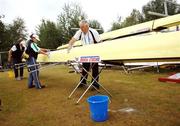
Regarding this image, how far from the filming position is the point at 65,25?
29.0 meters

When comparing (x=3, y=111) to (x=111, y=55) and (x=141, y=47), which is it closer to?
(x=111, y=55)

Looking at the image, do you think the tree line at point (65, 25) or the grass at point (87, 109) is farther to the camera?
the tree line at point (65, 25)

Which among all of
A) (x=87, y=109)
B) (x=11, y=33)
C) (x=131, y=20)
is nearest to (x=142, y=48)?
(x=87, y=109)

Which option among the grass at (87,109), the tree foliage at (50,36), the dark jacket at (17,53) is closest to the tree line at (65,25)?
the tree foliage at (50,36)

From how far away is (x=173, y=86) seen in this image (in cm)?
539

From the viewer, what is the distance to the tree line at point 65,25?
27.5 m

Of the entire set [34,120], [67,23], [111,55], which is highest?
[67,23]

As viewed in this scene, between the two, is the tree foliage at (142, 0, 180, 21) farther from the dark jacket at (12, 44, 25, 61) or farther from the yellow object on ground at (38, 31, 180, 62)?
the yellow object on ground at (38, 31, 180, 62)

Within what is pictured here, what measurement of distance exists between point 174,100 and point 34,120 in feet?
8.13

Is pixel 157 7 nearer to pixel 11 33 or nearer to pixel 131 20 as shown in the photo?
pixel 131 20

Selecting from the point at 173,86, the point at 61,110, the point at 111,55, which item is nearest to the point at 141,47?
the point at 111,55

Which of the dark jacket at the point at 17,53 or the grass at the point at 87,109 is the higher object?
the dark jacket at the point at 17,53

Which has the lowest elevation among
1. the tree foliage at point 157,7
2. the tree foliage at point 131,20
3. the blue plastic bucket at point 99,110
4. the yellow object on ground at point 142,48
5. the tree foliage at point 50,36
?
the blue plastic bucket at point 99,110

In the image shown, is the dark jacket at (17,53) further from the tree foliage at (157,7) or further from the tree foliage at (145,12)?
the tree foliage at (157,7)
